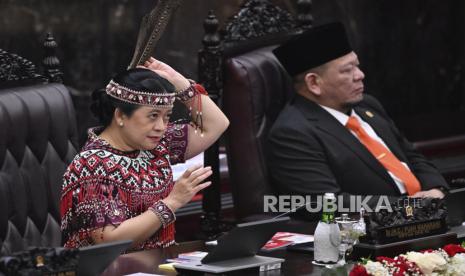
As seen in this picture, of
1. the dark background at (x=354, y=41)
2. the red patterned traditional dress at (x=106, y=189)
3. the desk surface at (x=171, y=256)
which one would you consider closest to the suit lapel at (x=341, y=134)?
the dark background at (x=354, y=41)

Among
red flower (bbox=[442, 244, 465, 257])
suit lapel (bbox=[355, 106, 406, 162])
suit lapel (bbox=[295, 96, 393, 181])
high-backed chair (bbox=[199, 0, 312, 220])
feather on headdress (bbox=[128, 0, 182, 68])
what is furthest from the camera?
suit lapel (bbox=[355, 106, 406, 162])

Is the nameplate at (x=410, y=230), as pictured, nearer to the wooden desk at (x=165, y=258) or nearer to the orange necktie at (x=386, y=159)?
the wooden desk at (x=165, y=258)

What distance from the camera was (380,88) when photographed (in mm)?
6727

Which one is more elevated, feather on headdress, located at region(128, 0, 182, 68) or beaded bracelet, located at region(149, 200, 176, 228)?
feather on headdress, located at region(128, 0, 182, 68)

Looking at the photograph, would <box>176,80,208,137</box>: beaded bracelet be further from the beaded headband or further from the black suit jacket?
the black suit jacket

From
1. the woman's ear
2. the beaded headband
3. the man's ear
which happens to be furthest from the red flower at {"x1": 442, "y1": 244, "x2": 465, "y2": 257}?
the man's ear

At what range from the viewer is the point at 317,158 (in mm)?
4785

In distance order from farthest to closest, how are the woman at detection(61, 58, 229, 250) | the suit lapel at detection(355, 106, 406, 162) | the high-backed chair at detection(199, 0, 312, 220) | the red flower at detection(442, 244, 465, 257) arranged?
the suit lapel at detection(355, 106, 406, 162)
the high-backed chair at detection(199, 0, 312, 220)
the woman at detection(61, 58, 229, 250)
the red flower at detection(442, 244, 465, 257)

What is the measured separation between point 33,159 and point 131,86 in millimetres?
531

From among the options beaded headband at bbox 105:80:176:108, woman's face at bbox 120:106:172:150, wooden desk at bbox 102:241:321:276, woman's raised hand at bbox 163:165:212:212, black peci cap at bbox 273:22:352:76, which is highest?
black peci cap at bbox 273:22:352:76

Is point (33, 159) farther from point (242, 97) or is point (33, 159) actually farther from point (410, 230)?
point (410, 230)

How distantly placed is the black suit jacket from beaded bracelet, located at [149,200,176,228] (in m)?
1.17

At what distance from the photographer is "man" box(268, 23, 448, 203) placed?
4789 millimetres

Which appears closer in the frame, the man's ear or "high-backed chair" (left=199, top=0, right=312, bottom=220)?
"high-backed chair" (left=199, top=0, right=312, bottom=220)
